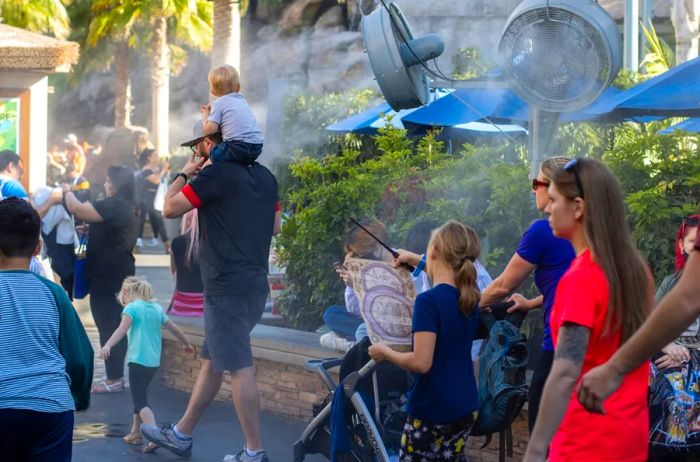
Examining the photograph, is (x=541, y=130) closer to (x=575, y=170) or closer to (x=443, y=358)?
(x=443, y=358)

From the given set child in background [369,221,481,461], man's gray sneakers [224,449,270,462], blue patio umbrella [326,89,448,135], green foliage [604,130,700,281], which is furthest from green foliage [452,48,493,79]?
child in background [369,221,481,461]

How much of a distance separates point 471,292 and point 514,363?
28.3 inches

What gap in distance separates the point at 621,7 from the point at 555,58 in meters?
19.5

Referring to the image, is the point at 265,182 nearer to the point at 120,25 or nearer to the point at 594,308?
the point at 594,308

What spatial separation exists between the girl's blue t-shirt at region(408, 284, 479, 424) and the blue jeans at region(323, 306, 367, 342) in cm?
212

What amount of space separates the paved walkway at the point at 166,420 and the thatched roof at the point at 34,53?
4645 millimetres

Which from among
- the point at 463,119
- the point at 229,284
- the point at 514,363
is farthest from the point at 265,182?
the point at 463,119

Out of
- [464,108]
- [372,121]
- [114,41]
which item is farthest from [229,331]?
[114,41]

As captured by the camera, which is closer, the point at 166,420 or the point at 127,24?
the point at 166,420

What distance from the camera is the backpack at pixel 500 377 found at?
17.1 feet

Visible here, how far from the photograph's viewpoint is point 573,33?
24.1 feet

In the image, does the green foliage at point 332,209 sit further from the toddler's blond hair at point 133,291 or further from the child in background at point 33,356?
the child in background at point 33,356

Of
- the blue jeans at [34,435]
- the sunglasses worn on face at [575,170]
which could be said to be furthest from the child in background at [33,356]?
the sunglasses worn on face at [575,170]

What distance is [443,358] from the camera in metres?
4.74
